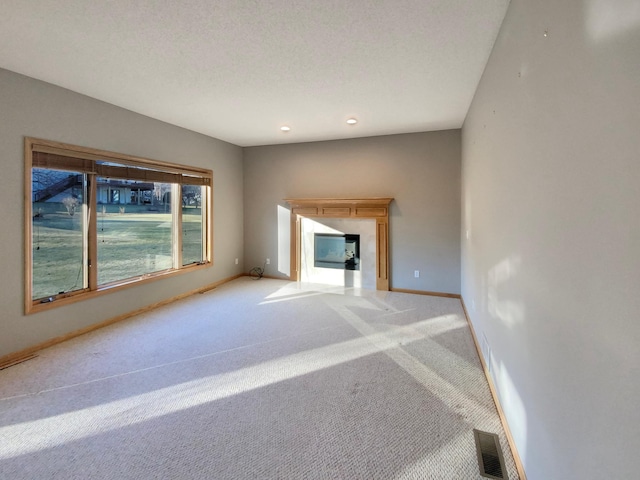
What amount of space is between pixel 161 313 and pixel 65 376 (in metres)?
1.56

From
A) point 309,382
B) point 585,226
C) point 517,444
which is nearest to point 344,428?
point 309,382

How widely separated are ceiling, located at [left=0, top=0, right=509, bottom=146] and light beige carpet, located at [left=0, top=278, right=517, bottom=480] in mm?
2507

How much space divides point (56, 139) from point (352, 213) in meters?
3.86

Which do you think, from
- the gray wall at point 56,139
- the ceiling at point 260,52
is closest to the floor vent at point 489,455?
the ceiling at point 260,52

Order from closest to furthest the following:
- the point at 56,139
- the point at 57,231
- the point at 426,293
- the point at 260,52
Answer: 1. the point at 260,52
2. the point at 56,139
3. the point at 57,231
4. the point at 426,293

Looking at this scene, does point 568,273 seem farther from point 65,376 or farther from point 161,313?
point 161,313

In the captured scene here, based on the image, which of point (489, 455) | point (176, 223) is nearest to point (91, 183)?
point (176, 223)

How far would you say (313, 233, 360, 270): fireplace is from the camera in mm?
5406

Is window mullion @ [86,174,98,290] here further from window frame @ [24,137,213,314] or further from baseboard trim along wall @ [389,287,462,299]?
baseboard trim along wall @ [389,287,462,299]

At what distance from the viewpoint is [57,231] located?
328 centimetres

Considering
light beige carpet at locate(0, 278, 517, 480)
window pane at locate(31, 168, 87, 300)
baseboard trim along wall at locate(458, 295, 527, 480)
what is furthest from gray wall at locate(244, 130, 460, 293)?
window pane at locate(31, 168, 87, 300)

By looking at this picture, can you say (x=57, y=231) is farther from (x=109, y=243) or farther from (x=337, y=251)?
(x=337, y=251)

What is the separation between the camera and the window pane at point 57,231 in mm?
3098

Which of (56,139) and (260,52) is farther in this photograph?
A: (56,139)
